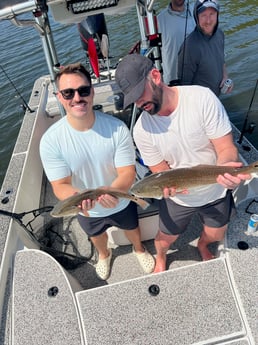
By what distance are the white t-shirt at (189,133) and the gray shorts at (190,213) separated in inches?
3.2

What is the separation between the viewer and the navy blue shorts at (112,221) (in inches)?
113

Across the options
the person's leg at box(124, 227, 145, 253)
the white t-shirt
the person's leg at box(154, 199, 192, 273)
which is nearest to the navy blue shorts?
the person's leg at box(124, 227, 145, 253)

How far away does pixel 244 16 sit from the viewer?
1159cm

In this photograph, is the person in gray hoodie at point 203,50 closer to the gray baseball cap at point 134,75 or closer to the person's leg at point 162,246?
the gray baseball cap at point 134,75

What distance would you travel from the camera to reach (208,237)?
9.78ft

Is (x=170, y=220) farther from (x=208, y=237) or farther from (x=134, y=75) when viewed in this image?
(x=134, y=75)

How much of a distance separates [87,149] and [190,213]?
1.05 metres

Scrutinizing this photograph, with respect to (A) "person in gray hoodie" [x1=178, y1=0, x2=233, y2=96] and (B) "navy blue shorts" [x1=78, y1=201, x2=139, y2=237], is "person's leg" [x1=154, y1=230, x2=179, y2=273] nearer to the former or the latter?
(B) "navy blue shorts" [x1=78, y1=201, x2=139, y2=237]

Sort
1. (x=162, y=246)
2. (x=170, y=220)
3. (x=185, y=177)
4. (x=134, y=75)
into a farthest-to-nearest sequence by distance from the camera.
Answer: (x=162, y=246)
(x=170, y=220)
(x=185, y=177)
(x=134, y=75)

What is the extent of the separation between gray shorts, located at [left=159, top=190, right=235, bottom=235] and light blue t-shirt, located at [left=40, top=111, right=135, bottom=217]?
578mm

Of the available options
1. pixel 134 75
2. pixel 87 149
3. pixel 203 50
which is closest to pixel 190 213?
pixel 87 149

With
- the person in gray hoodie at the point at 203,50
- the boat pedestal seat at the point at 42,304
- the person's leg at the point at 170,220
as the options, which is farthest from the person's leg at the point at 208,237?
the person in gray hoodie at the point at 203,50

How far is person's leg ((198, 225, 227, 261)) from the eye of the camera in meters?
2.80

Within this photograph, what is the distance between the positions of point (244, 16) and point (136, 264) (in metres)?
11.4
